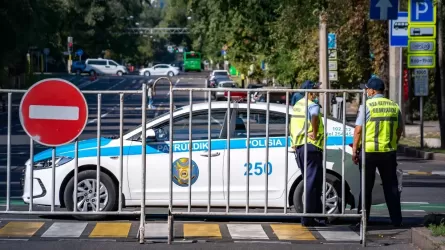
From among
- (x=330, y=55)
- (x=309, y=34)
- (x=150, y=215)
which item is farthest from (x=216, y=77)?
(x=150, y=215)

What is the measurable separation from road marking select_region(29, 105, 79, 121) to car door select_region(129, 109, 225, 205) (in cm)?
160

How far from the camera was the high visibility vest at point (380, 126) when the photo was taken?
36.2 feet

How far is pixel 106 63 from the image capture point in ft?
320

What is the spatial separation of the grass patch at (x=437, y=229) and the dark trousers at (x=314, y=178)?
4.47 ft

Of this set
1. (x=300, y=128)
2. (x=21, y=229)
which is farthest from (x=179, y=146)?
(x=21, y=229)

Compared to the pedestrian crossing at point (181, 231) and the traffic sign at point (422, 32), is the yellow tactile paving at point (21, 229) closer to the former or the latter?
the pedestrian crossing at point (181, 231)

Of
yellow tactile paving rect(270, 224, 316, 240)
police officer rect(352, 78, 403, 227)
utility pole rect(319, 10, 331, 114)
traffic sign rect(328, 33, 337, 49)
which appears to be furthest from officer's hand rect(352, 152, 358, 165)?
traffic sign rect(328, 33, 337, 49)

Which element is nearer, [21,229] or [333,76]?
[21,229]

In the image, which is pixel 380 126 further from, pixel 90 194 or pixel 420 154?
pixel 420 154

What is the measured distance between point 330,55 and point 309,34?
4.53 m

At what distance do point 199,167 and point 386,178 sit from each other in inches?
92.1

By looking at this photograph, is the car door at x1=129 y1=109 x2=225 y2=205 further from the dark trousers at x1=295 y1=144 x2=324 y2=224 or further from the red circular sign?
the red circular sign

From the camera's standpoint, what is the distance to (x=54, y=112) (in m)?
10.4

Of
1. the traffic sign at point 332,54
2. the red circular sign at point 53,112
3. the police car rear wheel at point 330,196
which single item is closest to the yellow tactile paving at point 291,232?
the police car rear wheel at point 330,196
